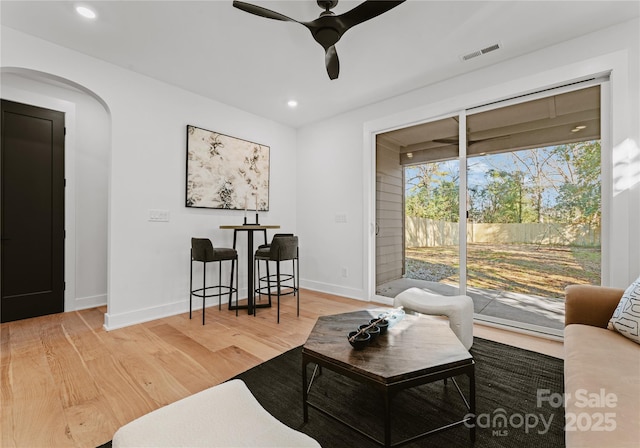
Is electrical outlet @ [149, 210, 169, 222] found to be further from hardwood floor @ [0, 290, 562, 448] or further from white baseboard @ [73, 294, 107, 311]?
white baseboard @ [73, 294, 107, 311]

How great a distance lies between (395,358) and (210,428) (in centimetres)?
80

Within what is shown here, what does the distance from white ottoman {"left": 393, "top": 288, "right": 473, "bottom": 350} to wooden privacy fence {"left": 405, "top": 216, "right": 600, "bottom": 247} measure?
102cm

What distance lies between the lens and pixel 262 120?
4332mm

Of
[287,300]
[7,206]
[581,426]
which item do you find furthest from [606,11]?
[7,206]

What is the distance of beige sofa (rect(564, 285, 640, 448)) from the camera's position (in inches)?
35.1

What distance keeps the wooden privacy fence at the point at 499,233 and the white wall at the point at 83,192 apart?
149 inches

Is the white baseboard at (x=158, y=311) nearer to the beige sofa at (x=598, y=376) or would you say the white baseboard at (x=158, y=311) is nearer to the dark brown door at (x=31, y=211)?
the dark brown door at (x=31, y=211)

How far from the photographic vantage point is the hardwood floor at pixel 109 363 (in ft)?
5.13

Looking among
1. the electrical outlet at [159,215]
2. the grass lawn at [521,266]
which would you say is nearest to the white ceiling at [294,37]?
the electrical outlet at [159,215]

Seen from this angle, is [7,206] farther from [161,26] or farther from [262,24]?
[262,24]

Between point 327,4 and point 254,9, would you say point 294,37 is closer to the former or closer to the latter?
point 327,4

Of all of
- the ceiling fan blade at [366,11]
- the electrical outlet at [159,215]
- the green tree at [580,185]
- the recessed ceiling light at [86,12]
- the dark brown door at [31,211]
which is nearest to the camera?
the ceiling fan blade at [366,11]

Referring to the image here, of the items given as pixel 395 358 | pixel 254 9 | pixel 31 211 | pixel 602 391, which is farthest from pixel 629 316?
pixel 31 211

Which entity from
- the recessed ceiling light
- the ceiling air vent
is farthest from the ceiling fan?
the ceiling air vent
